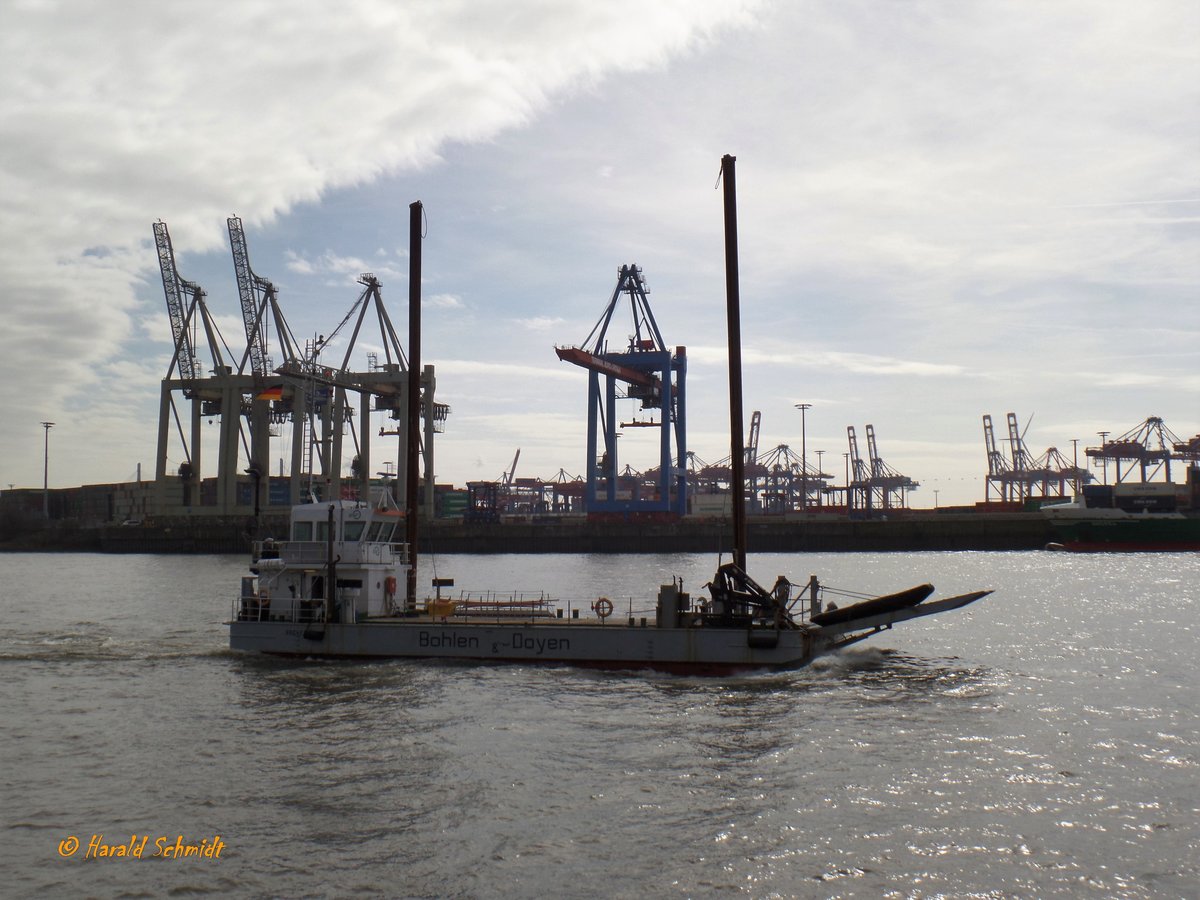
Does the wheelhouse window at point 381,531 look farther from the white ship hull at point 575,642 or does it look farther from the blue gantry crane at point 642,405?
the blue gantry crane at point 642,405

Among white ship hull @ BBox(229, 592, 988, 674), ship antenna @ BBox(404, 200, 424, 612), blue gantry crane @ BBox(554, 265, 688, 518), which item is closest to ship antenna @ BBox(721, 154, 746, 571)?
white ship hull @ BBox(229, 592, 988, 674)

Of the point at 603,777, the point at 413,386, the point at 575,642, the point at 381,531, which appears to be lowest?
the point at 603,777

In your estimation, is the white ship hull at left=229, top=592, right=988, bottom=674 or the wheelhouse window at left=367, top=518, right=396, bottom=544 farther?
the wheelhouse window at left=367, top=518, right=396, bottom=544

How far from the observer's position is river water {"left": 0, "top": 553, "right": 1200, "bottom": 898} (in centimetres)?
1222

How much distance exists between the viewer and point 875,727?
63.6ft

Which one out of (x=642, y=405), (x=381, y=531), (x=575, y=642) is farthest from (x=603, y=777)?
(x=642, y=405)

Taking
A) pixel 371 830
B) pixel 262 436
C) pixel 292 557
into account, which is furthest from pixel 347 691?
pixel 262 436

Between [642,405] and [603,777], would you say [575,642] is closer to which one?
[603,777]

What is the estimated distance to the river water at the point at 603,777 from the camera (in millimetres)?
12219

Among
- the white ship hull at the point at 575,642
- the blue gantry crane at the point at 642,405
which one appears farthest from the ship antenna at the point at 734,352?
the blue gantry crane at the point at 642,405

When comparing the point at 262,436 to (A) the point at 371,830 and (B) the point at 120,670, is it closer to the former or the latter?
(B) the point at 120,670

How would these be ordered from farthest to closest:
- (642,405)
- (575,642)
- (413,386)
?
(642,405) → (413,386) → (575,642)

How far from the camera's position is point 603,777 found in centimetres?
1595

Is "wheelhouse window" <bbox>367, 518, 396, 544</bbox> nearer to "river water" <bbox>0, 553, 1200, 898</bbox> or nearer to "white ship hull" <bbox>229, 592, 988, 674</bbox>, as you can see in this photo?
"white ship hull" <bbox>229, 592, 988, 674</bbox>
